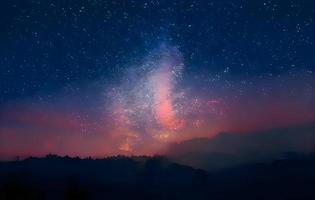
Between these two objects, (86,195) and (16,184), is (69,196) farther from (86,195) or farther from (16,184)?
(16,184)

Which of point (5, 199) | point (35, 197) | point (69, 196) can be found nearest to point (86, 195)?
point (69, 196)

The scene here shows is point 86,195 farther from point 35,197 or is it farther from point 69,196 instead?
point 35,197

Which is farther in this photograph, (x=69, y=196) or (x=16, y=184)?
(x=16, y=184)

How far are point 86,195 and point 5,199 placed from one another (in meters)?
14.4

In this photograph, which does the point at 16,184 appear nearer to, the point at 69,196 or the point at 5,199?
the point at 5,199

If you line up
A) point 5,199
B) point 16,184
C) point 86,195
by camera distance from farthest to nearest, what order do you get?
1. point 16,184
2. point 5,199
3. point 86,195

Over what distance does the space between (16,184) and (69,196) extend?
1638 centimetres

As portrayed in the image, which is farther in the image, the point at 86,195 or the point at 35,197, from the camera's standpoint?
the point at 35,197

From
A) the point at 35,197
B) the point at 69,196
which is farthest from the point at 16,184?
the point at 69,196

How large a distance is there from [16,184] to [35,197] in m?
4.89

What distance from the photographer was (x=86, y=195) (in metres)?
58.9

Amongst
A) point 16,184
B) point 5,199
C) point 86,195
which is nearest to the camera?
point 86,195

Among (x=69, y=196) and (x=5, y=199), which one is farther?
(x=5, y=199)

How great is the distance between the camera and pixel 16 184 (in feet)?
236
